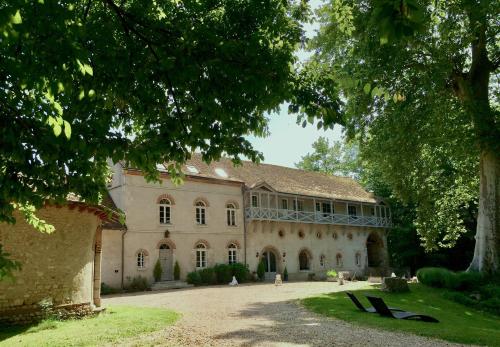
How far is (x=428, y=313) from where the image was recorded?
43.7 ft

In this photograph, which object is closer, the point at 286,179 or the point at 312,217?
the point at 312,217

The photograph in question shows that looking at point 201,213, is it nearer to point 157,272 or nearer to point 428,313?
point 157,272

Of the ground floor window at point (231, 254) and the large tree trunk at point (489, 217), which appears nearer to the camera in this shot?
the large tree trunk at point (489, 217)

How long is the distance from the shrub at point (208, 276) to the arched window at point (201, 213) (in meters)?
3.10

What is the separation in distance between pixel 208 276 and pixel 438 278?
1281cm

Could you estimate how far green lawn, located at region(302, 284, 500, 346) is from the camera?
380 inches

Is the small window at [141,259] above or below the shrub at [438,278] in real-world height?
above

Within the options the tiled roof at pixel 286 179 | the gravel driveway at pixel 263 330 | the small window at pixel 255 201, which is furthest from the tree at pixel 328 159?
the gravel driveway at pixel 263 330

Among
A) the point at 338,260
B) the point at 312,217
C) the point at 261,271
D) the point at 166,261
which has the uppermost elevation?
the point at 312,217

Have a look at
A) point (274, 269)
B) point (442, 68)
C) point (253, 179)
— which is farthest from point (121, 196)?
point (442, 68)

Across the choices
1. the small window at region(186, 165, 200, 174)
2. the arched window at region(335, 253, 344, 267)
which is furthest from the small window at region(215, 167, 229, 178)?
the arched window at region(335, 253, 344, 267)

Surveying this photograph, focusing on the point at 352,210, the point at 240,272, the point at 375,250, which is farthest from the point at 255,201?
the point at 375,250

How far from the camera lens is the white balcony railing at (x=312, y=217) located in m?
28.8

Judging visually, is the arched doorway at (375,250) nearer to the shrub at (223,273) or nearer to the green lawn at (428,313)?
the shrub at (223,273)
